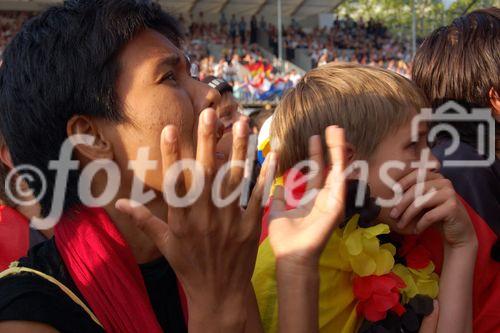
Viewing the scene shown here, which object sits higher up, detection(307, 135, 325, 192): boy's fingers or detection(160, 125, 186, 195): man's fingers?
detection(160, 125, 186, 195): man's fingers

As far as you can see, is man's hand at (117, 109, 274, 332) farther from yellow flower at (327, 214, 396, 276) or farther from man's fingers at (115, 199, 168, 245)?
yellow flower at (327, 214, 396, 276)

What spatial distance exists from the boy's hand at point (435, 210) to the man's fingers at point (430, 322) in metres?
0.21

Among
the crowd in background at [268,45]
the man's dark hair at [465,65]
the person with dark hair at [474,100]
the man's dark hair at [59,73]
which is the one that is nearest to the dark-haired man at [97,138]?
the man's dark hair at [59,73]

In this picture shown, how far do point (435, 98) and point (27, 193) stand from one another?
1737 mm

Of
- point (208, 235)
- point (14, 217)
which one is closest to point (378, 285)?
point (208, 235)

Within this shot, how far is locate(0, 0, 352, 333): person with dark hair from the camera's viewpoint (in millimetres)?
1181

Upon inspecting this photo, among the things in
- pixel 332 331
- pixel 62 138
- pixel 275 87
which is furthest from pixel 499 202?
pixel 275 87

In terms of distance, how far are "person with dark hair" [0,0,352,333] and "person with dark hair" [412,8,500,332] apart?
2.45ft

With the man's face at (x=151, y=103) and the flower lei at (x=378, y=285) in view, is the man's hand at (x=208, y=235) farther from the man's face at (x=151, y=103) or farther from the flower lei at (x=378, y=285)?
the flower lei at (x=378, y=285)

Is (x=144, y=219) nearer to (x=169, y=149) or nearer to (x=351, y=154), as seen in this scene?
(x=169, y=149)

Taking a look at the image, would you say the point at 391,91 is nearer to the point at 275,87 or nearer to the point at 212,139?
the point at 212,139

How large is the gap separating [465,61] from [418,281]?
0.96 m

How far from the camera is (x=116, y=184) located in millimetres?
1488

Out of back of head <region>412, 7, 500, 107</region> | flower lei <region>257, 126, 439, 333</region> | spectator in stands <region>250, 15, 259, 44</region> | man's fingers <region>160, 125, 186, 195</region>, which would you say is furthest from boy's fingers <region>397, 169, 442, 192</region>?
spectator in stands <region>250, 15, 259, 44</region>
